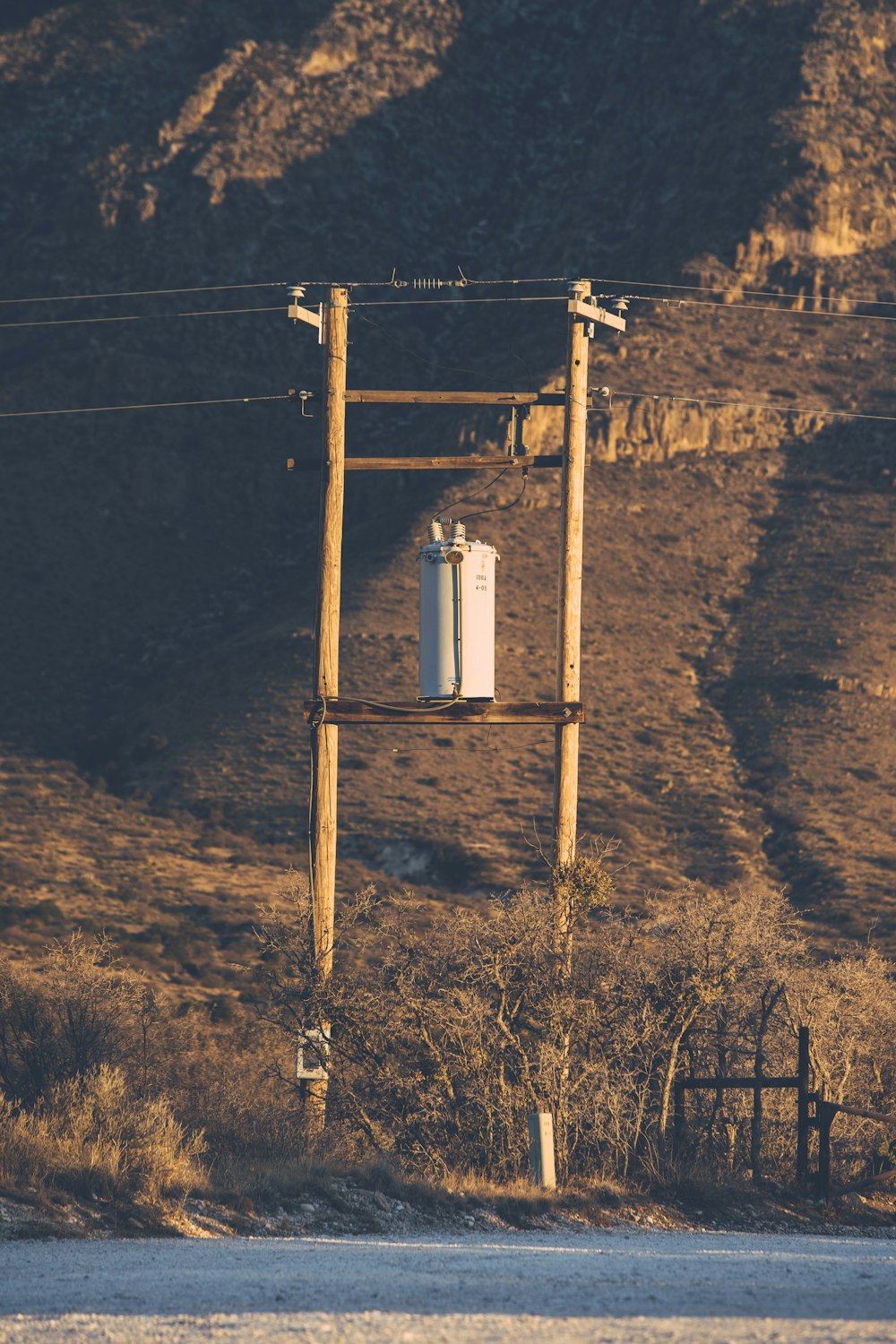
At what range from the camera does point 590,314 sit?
17.9 meters

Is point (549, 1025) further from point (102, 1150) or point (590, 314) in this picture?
point (590, 314)

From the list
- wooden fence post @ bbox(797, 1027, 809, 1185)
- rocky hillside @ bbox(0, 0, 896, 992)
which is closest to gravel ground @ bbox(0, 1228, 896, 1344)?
wooden fence post @ bbox(797, 1027, 809, 1185)

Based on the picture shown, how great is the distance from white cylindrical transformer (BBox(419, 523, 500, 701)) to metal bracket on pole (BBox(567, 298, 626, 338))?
92.8 inches

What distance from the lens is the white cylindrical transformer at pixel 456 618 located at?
1727 centimetres

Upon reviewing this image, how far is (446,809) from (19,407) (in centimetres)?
3060

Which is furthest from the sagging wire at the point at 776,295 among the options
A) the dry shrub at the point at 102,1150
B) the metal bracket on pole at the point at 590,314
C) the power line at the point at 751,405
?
the dry shrub at the point at 102,1150

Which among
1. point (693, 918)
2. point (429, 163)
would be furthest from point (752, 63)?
point (693, 918)

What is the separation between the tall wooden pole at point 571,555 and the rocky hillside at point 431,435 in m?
18.7

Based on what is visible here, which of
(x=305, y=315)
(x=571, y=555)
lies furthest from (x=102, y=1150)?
(x=305, y=315)

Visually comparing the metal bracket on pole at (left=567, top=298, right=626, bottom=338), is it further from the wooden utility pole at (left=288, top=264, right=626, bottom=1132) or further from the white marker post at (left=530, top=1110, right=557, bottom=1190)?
the white marker post at (left=530, top=1110, right=557, bottom=1190)

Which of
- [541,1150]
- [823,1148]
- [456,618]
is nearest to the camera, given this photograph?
[541,1150]

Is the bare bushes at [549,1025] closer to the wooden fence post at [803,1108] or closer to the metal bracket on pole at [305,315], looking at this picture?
the wooden fence post at [803,1108]

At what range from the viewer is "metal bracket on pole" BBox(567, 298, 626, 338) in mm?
17812

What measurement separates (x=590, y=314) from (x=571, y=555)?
230 cm
